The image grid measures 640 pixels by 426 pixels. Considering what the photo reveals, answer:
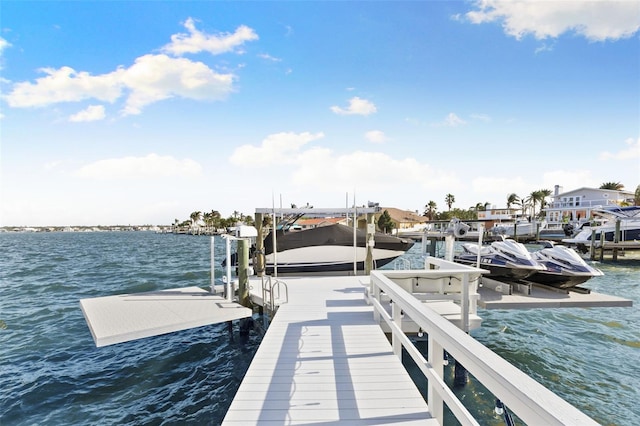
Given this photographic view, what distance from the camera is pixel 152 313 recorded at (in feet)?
24.0

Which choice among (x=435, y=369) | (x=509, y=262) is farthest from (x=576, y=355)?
(x=435, y=369)

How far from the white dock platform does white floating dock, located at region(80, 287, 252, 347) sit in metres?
1.76

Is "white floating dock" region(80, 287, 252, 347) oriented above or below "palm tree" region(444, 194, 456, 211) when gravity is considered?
below

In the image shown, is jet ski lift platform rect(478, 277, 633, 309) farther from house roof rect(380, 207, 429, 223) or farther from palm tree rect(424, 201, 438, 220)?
palm tree rect(424, 201, 438, 220)

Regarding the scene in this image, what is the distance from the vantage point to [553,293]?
877 cm

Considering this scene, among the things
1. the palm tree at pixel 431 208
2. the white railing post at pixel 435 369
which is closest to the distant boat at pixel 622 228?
the white railing post at pixel 435 369

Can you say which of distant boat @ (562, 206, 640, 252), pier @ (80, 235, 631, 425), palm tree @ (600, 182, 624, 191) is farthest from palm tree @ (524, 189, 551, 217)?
pier @ (80, 235, 631, 425)

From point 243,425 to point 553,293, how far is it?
8.90m

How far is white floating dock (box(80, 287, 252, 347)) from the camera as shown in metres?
6.24

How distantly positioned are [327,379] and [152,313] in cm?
501

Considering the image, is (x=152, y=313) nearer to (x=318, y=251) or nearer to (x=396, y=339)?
(x=396, y=339)

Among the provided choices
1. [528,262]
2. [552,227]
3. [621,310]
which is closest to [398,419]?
[528,262]

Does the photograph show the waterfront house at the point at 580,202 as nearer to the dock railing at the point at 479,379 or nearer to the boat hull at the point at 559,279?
the boat hull at the point at 559,279

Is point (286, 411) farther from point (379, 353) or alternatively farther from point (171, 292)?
point (171, 292)
